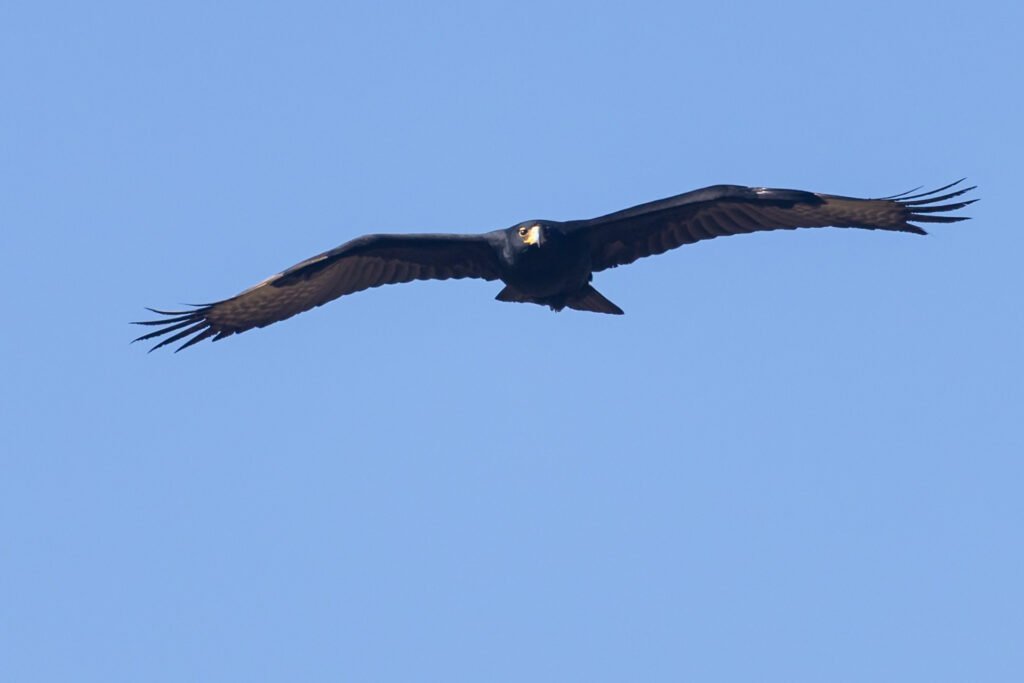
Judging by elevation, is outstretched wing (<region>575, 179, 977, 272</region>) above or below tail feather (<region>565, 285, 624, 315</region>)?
above

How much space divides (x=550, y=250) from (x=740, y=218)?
177cm

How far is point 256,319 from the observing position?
1695cm

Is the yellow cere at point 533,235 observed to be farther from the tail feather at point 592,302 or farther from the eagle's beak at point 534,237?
the tail feather at point 592,302

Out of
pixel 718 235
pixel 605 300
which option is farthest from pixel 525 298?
pixel 718 235

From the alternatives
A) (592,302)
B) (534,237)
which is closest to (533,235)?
(534,237)

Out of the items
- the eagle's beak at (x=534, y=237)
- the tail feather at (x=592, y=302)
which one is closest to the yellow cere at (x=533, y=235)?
the eagle's beak at (x=534, y=237)

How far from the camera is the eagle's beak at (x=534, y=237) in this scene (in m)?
→ 15.5

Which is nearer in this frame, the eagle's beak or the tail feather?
the eagle's beak

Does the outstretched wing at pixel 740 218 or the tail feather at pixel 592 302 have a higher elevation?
the outstretched wing at pixel 740 218

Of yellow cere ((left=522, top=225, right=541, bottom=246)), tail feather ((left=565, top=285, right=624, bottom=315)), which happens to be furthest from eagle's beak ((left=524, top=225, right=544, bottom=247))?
tail feather ((left=565, top=285, right=624, bottom=315))

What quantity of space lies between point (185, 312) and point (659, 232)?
431 centimetres

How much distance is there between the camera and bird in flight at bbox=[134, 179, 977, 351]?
1574cm

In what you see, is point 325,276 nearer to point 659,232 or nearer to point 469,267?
point 469,267

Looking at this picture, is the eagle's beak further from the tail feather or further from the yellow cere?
the tail feather
